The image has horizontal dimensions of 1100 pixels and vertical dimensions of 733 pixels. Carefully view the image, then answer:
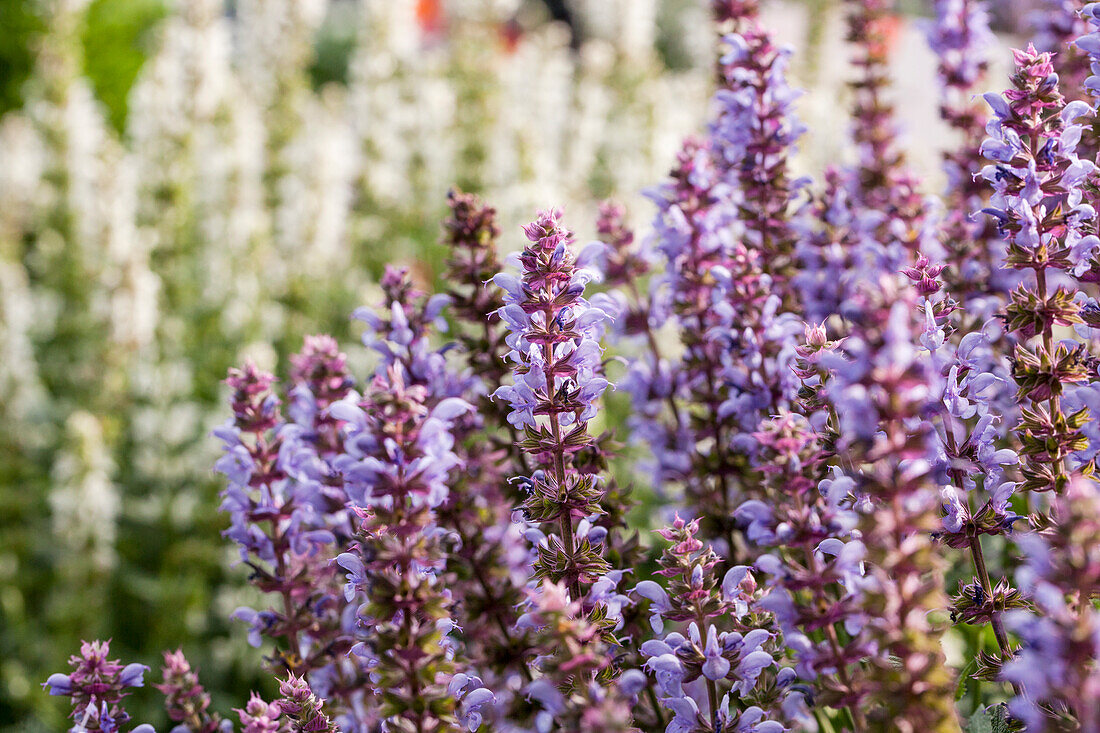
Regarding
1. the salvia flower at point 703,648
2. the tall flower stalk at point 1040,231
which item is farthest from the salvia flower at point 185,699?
the tall flower stalk at point 1040,231

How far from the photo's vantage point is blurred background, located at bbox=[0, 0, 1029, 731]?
4.02 m

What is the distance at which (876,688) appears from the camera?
3.59ft

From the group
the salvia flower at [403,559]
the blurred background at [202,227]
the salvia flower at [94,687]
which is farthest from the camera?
the blurred background at [202,227]

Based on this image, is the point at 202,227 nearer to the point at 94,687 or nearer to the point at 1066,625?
the point at 94,687

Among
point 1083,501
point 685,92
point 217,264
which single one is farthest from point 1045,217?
point 685,92

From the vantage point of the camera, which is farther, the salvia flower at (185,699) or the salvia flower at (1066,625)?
the salvia flower at (185,699)

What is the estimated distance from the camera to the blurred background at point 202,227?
4.02m

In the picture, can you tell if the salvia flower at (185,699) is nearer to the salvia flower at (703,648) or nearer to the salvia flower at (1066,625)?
the salvia flower at (703,648)

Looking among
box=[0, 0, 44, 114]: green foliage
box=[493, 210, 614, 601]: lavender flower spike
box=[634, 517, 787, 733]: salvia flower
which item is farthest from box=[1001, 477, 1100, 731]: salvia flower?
box=[0, 0, 44, 114]: green foliage

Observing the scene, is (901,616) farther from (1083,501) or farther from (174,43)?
(174,43)

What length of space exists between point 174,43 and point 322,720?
4.52 meters

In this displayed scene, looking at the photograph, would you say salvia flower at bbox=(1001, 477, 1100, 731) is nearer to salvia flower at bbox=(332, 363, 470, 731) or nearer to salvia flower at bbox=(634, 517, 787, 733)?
salvia flower at bbox=(634, 517, 787, 733)

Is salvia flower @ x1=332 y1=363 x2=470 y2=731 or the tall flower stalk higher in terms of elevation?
the tall flower stalk

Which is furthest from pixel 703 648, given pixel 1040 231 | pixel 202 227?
pixel 202 227
